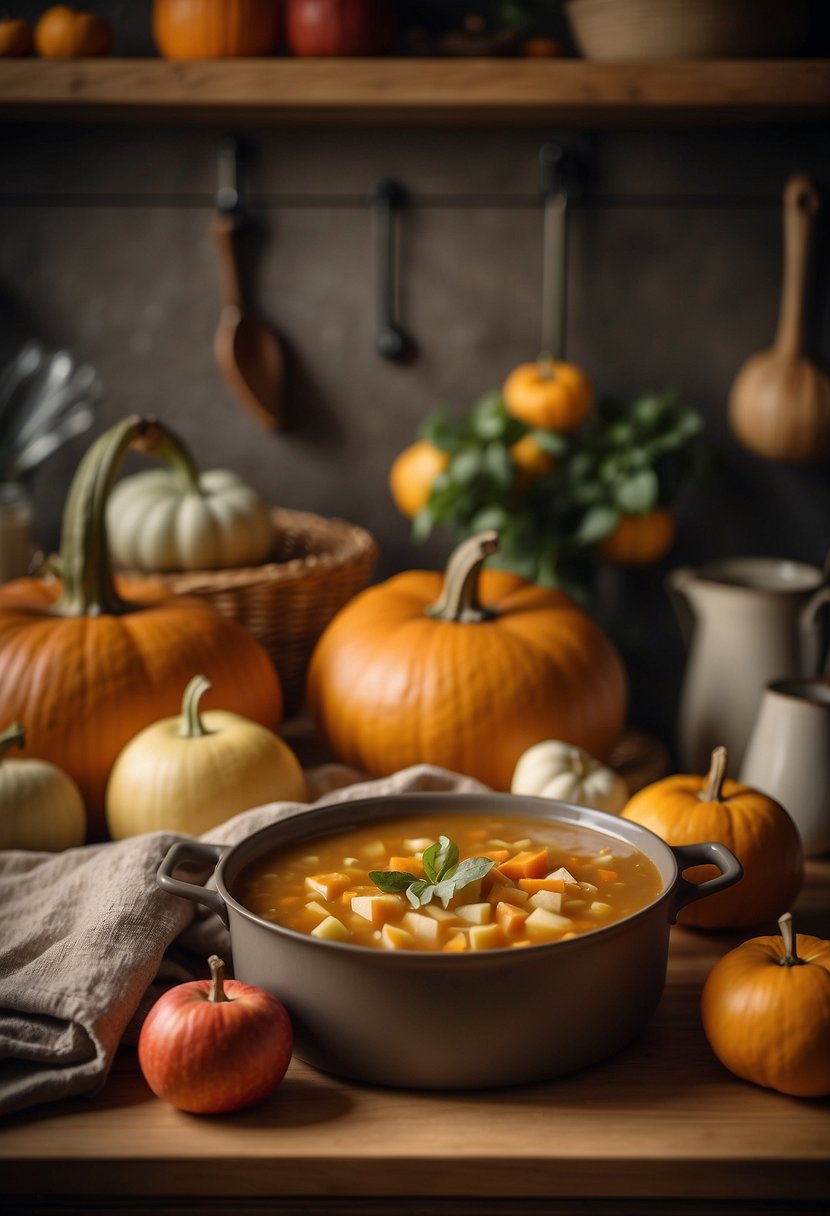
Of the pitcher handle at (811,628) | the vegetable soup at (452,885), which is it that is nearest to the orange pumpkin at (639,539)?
the pitcher handle at (811,628)

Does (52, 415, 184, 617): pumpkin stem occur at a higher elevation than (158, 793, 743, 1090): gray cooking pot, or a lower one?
higher

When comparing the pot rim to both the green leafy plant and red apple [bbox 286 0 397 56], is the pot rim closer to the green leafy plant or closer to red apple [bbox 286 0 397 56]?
the green leafy plant

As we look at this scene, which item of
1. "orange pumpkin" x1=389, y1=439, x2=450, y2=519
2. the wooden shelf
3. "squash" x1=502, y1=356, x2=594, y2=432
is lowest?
"orange pumpkin" x1=389, y1=439, x2=450, y2=519

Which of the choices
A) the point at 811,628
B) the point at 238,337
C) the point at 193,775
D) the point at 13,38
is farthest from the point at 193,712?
the point at 13,38

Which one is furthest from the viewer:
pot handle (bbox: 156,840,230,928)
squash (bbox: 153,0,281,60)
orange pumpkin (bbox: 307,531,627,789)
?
squash (bbox: 153,0,281,60)

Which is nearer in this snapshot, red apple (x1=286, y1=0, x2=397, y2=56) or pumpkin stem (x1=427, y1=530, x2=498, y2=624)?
pumpkin stem (x1=427, y1=530, x2=498, y2=624)

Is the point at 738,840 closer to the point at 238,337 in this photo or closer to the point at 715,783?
the point at 715,783

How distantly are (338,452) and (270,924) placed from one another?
1.22 meters

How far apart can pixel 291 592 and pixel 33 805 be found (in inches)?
17.9

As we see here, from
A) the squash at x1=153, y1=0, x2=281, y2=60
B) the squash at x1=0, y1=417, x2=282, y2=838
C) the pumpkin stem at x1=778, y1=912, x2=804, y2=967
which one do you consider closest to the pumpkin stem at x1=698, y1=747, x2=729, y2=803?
the pumpkin stem at x1=778, y1=912, x2=804, y2=967

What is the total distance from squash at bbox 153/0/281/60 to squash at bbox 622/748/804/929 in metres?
1.08

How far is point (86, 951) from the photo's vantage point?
905mm

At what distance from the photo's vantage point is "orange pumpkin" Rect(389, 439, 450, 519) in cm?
171

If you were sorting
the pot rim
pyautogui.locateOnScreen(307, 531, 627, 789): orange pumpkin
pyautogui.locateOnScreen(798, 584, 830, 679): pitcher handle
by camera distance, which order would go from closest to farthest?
1. the pot rim
2. pyautogui.locateOnScreen(307, 531, 627, 789): orange pumpkin
3. pyautogui.locateOnScreen(798, 584, 830, 679): pitcher handle
